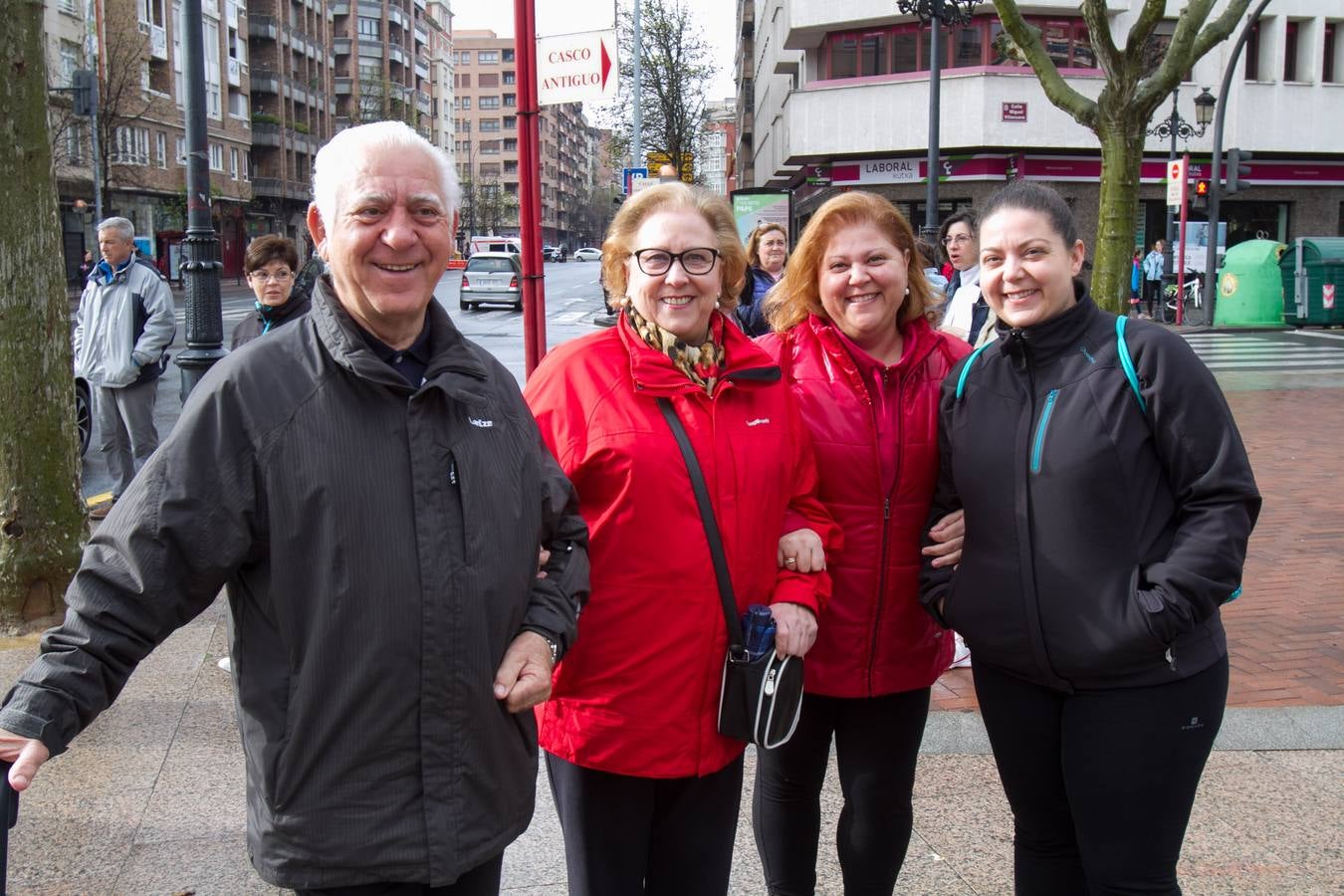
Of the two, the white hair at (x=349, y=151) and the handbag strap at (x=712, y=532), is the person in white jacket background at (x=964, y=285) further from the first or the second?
the white hair at (x=349, y=151)

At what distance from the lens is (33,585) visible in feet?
18.5

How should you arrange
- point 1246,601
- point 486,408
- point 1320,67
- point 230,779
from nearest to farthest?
point 486,408, point 230,779, point 1246,601, point 1320,67

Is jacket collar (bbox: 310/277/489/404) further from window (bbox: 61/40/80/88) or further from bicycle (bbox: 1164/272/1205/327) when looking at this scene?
window (bbox: 61/40/80/88)

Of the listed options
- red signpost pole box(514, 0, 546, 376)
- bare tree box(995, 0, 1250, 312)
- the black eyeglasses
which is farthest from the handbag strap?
bare tree box(995, 0, 1250, 312)

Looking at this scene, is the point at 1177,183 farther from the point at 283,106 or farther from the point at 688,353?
the point at 283,106

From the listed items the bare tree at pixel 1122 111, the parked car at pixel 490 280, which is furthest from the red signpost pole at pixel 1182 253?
the bare tree at pixel 1122 111

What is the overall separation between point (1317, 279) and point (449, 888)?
27150mm

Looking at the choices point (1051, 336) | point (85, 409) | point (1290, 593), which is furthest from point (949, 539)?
point (85, 409)

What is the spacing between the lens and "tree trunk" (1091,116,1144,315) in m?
5.91

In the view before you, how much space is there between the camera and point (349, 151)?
2.01m

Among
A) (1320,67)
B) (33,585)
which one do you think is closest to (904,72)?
(1320,67)

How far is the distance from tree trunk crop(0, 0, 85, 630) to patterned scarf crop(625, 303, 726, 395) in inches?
160

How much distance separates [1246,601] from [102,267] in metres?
7.40

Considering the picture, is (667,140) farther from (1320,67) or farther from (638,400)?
(638,400)
